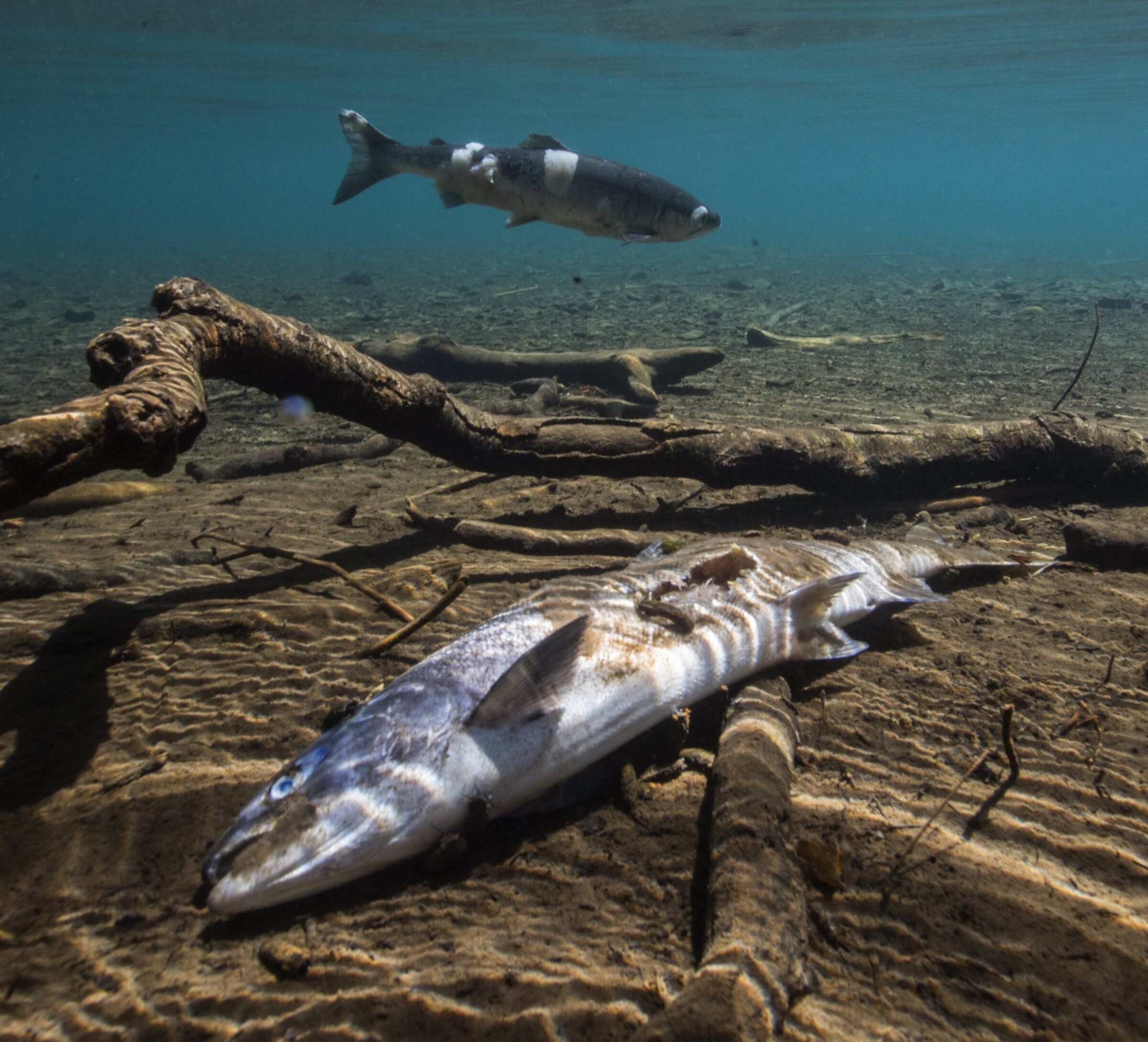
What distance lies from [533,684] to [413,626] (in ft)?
3.92

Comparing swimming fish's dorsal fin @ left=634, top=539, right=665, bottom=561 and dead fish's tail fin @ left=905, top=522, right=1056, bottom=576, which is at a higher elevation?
swimming fish's dorsal fin @ left=634, top=539, right=665, bottom=561

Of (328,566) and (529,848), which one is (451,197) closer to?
(328,566)

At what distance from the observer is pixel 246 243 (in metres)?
57.1

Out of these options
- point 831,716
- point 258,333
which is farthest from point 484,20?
point 831,716

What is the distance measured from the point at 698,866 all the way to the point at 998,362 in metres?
13.2

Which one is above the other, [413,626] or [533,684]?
[533,684]

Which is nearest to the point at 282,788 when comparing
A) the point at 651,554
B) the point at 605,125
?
the point at 651,554

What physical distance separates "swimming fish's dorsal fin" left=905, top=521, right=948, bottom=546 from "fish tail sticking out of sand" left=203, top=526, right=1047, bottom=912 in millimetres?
1216

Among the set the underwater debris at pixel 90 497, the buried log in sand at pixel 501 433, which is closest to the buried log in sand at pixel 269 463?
the underwater debris at pixel 90 497

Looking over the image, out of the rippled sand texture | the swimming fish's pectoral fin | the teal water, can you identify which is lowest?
the rippled sand texture

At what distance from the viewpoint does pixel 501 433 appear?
500 cm

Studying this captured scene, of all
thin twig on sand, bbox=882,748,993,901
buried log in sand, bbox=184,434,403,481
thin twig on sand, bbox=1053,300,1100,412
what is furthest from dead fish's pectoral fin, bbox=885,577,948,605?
buried log in sand, bbox=184,434,403,481

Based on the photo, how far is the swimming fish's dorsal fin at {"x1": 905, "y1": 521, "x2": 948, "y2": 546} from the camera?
14.8ft

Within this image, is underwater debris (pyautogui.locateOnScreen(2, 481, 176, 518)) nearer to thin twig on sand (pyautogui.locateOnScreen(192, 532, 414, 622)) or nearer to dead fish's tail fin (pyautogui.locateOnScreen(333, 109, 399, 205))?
thin twig on sand (pyautogui.locateOnScreen(192, 532, 414, 622))
